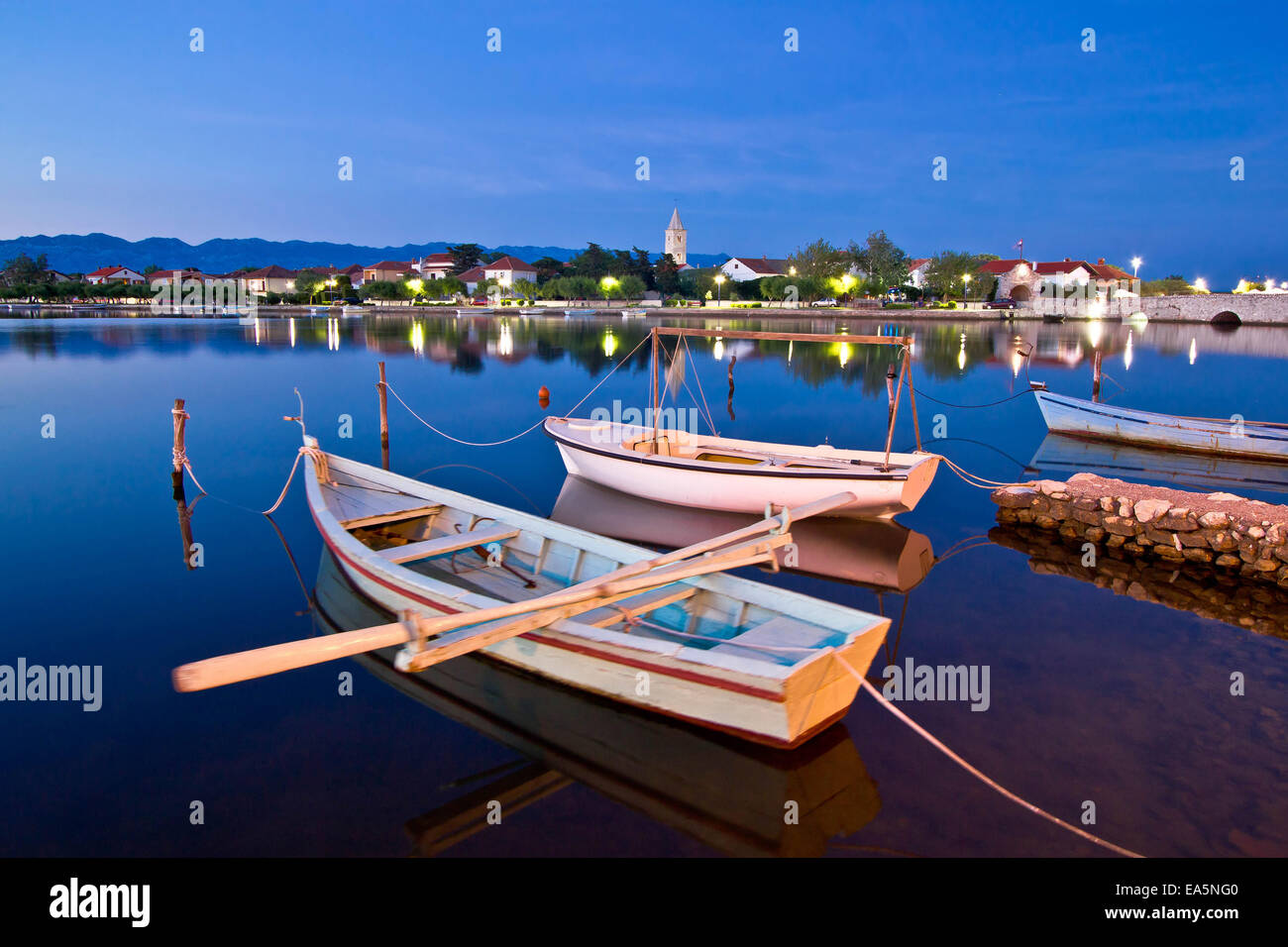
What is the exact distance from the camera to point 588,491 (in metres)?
15.3

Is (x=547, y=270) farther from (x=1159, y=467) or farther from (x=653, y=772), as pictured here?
(x=653, y=772)

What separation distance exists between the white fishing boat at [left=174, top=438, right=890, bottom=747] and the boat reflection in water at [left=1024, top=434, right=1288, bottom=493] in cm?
1155

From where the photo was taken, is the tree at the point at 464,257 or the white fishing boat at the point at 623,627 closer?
the white fishing boat at the point at 623,627

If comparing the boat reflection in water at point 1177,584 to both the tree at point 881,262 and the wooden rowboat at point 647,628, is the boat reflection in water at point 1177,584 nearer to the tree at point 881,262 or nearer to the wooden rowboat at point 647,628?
the wooden rowboat at point 647,628

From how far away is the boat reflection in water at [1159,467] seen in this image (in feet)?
51.8

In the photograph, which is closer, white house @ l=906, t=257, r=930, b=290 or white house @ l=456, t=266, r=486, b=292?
white house @ l=906, t=257, r=930, b=290

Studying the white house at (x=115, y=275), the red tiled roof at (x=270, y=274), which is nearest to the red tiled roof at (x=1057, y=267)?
the red tiled roof at (x=270, y=274)

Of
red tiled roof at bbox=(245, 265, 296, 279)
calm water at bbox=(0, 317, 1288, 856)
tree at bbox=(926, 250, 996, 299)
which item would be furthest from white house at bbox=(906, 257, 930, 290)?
red tiled roof at bbox=(245, 265, 296, 279)

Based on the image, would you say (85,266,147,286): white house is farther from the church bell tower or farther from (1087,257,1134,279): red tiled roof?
(1087,257,1134,279): red tiled roof

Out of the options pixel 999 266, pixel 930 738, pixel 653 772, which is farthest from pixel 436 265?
pixel 930 738

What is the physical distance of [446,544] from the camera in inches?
338

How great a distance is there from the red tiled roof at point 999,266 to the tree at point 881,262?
919 cm

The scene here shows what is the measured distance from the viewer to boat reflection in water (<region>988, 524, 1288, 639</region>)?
895 centimetres
